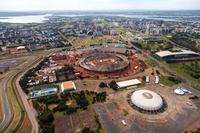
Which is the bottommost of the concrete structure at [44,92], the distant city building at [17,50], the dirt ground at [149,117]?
the dirt ground at [149,117]

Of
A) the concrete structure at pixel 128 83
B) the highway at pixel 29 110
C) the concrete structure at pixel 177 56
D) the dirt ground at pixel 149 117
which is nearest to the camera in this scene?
the dirt ground at pixel 149 117

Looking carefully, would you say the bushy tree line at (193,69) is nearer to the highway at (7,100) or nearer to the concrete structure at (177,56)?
the concrete structure at (177,56)

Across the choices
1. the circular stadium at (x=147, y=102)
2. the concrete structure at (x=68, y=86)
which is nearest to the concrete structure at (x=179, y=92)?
the circular stadium at (x=147, y=102)

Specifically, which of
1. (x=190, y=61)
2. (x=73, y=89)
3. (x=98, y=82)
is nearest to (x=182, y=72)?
(x=190, y=61)

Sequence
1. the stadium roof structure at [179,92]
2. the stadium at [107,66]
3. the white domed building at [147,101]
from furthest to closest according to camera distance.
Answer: the stadium at [107,66], the stadium roof structure at [179,92], the white domed building at [147,101]

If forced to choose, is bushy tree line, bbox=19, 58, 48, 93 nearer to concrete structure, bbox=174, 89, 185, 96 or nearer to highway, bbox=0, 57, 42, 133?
highway, bbox=0, 57, 42, 133

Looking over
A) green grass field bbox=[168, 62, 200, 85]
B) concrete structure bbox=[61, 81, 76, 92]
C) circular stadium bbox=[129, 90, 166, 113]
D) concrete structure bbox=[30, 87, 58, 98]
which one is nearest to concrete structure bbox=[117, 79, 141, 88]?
circular stadium bbox=[129, 90, 166, 113]

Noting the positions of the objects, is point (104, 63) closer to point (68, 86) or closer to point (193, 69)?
point (68, 86)
